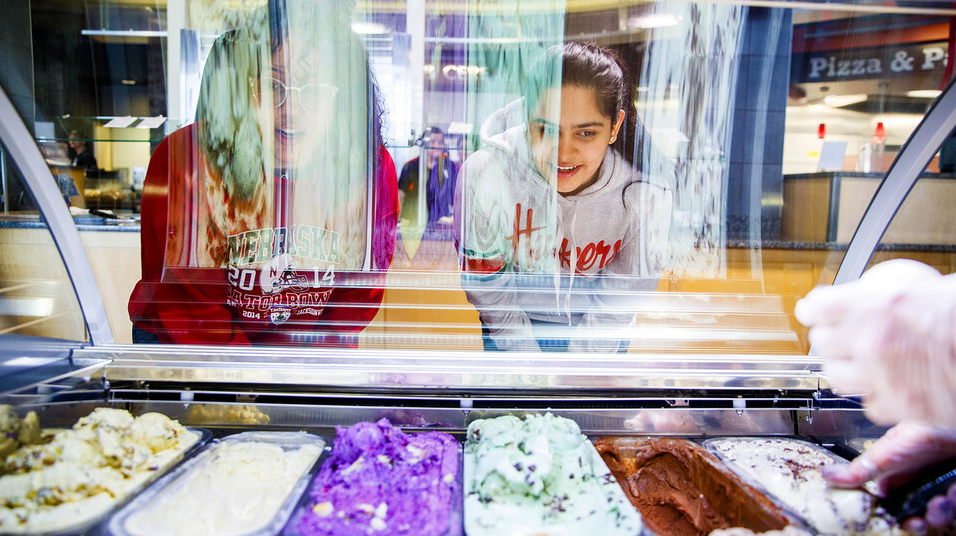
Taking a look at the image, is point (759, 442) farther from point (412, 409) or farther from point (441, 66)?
point (441, 66)

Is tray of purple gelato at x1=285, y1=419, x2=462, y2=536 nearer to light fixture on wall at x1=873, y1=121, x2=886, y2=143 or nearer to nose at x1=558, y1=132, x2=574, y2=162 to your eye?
nose at x1=558, y1=132, x2=574, y2=162

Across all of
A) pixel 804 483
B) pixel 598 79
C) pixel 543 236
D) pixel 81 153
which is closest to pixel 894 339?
pixel 804 483

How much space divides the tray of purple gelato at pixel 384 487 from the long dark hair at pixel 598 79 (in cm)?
145

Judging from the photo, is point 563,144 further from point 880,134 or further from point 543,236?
point 880,134

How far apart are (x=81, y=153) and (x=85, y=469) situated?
1376mm

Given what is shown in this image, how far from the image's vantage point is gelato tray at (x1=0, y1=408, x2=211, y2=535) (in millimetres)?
1059

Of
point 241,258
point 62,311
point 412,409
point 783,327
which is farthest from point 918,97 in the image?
point 62,311

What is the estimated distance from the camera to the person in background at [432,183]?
2219mm

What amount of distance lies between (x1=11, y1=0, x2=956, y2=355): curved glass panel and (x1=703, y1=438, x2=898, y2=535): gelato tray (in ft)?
1.24

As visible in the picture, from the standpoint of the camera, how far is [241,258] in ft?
6.66

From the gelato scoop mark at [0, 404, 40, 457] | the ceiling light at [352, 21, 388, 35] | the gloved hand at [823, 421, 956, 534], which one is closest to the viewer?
the gloved hand at [823, 421, 956, 534]

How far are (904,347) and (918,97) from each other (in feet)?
6.56

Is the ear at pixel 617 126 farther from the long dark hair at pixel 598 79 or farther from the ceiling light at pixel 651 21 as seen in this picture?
the ceiling light at pixel 651 21

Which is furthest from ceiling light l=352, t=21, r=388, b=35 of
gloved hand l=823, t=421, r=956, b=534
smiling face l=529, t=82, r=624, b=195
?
gloved hand l=823, t=421, r=956, b=534
